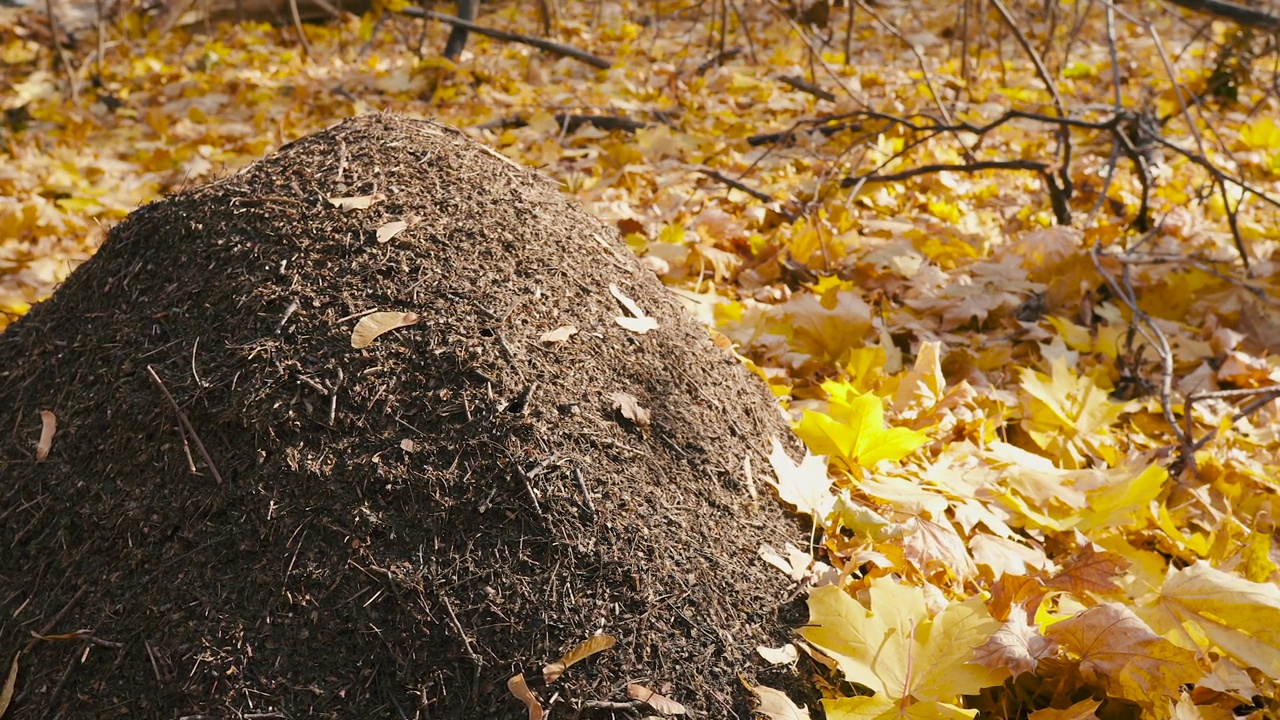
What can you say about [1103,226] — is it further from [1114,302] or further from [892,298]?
[892,298]

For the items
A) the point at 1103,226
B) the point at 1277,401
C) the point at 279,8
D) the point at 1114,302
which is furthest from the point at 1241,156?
the point at 279,8

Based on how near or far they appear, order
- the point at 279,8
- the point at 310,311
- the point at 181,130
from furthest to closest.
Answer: the point at 279,8
the point at 181,130
the point at 310,311

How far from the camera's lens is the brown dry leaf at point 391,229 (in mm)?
1461

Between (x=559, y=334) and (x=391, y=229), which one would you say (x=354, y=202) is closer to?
(x=391, y=229)

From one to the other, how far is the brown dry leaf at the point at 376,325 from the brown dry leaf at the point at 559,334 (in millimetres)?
200

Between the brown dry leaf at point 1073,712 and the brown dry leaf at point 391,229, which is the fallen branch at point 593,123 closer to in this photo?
the brown dry leaf at point 391,229

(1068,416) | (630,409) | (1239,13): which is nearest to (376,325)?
(630,409)

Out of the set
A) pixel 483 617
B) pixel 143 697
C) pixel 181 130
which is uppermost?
pixel 483 617

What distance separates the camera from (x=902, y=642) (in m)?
1.25

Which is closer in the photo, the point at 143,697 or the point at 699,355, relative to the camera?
the point at 143,697

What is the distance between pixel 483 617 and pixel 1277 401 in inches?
85.4

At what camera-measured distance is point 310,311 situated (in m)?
1.38

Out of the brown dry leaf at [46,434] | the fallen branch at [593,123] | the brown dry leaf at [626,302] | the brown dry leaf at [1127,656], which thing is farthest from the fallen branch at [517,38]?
the brown dry leaf at [1127,656]

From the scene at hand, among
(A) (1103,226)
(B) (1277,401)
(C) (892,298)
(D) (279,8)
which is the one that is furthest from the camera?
(D) (279,8)
